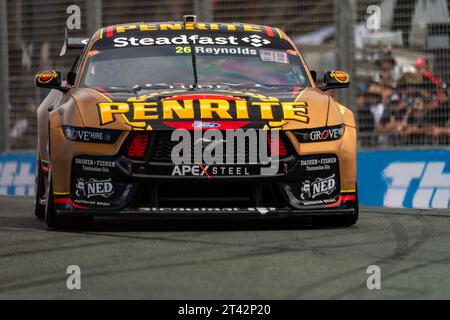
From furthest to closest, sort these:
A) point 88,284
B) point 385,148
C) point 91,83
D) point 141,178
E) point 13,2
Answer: point 13,2, point 385,148, point 91,83, point 141,178, point 88,284

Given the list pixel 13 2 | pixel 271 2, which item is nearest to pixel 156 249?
pixel 271 2

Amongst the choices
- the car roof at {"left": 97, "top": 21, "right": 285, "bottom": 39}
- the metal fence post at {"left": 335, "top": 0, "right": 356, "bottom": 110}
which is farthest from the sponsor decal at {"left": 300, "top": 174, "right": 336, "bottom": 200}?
the metal fence post at {"left": 335, "top": 0, "right": 356, "bottom": 110}

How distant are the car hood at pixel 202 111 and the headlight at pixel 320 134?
0.11 feet

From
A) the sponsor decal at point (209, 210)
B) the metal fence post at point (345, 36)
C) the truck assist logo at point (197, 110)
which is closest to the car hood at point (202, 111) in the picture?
the truck assist logo at point (197, 110)

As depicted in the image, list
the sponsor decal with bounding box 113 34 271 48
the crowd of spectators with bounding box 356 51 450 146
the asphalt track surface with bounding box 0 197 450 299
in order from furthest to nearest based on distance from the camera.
A: 1. the crowd of spectators with bounding box 356 51 450 146
2. the sponsor decal with bounding box 113 34 271 48
3. the asphalt track surface with bounding box 0 197 450 299

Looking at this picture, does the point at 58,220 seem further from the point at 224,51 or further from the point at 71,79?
the point at 224,51

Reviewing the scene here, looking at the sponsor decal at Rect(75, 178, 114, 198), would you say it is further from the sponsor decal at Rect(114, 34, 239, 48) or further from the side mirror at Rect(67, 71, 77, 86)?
the sponsor decal at Rect(114, 34, 239, 48)

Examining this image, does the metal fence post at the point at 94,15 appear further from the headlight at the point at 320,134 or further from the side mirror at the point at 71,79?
the headlight at the point at 320,134

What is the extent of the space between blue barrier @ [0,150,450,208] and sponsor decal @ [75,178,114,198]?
4984 millimetres

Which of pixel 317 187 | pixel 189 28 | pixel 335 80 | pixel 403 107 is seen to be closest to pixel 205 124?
pixel 317 187

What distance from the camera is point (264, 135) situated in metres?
8.42

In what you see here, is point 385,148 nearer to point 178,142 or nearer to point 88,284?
point 178,142

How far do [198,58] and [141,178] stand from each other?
1.80 meters

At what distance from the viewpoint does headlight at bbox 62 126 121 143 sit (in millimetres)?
8383
